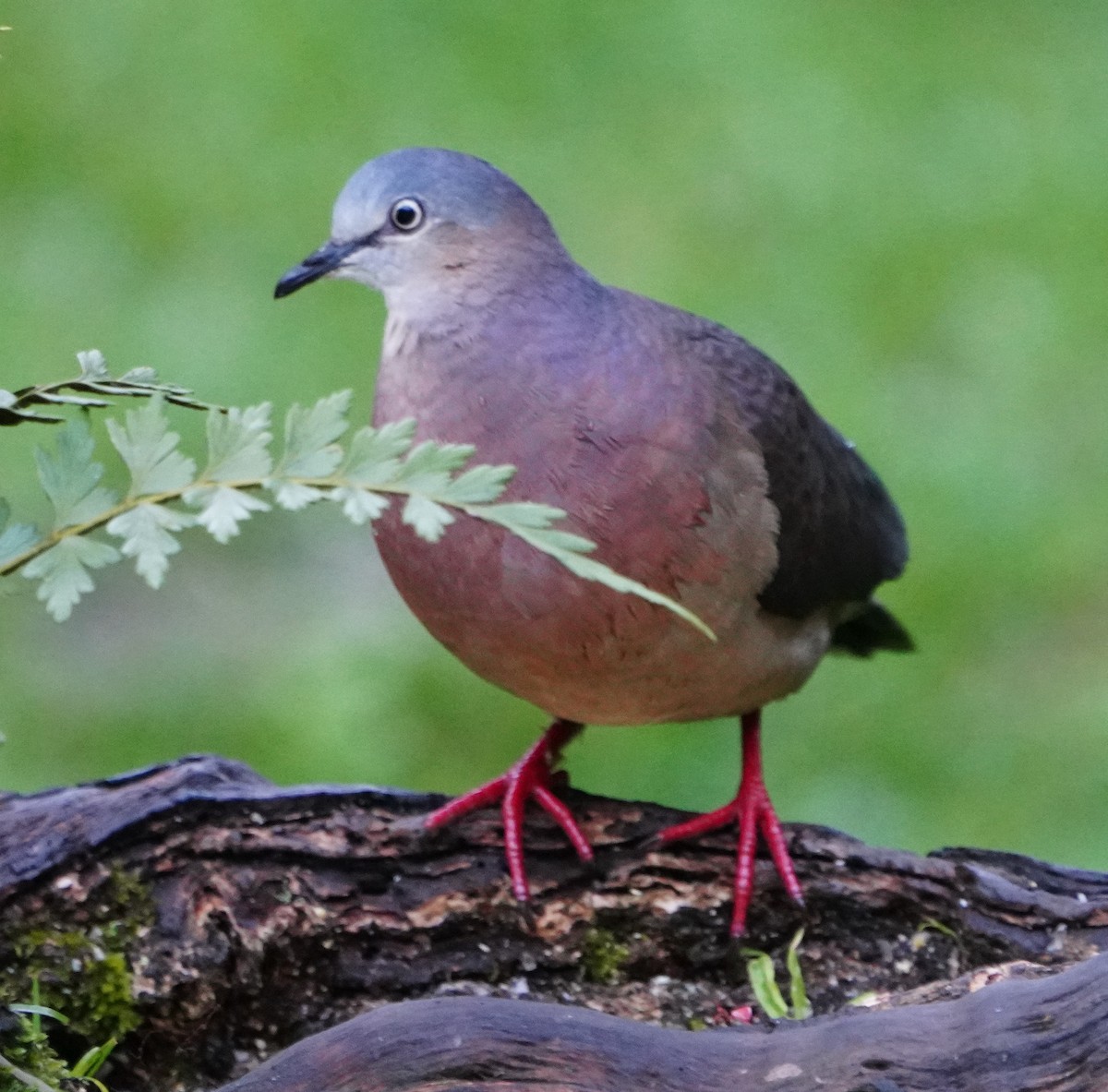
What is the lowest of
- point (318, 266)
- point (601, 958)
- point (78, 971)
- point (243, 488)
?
point (78, 971)

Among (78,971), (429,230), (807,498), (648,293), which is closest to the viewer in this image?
(78,971)

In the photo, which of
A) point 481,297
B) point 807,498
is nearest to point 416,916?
point 481,297

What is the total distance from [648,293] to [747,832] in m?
3.08

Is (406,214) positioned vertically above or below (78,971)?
above

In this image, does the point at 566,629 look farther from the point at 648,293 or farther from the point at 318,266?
the point at 648,293

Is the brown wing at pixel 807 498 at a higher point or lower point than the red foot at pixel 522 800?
higher

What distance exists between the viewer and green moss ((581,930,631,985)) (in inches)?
100.0

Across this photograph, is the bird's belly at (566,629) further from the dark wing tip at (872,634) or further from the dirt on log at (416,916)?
the dark wing tip at (872,634)

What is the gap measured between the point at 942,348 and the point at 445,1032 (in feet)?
13.7

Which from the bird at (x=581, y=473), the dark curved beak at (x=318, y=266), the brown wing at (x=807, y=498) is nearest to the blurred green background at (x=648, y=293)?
the brown wing at (x=807, y=498)

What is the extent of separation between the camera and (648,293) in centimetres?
561

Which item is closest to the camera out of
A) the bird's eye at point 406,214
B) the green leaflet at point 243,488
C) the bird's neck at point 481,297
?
the green leaflet at point 243,488

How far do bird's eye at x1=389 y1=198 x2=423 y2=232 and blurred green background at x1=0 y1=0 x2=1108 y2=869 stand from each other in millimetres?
1761

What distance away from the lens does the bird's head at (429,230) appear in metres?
2.85
